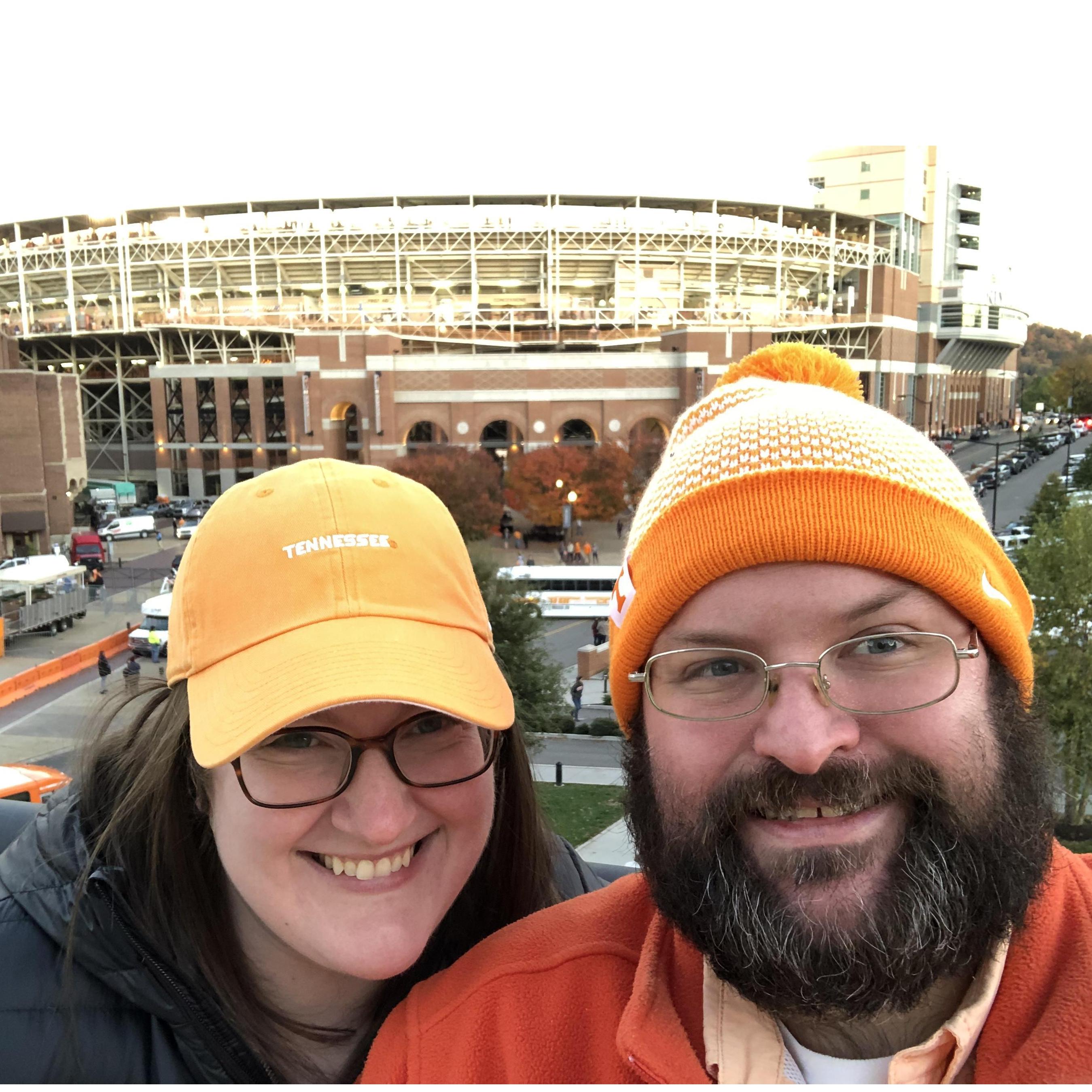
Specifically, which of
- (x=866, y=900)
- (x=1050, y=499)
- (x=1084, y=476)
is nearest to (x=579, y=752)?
(x=866, y=900)

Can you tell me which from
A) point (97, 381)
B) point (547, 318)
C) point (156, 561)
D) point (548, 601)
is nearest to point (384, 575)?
point (548, 601)

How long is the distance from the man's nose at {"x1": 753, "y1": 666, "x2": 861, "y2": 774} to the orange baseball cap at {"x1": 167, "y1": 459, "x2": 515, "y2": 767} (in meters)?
0.54

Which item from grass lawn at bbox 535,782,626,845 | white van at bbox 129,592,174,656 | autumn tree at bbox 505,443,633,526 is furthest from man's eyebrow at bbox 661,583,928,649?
autumn tree at bbox 505,443,633,526

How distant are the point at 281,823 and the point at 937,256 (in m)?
88.3

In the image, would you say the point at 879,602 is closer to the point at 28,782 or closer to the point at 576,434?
the point at 28,782

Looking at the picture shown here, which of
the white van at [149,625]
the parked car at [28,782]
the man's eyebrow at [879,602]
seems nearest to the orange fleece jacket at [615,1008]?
the man's eyebrow at [879,602]

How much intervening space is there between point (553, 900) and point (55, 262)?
7008 centimetres

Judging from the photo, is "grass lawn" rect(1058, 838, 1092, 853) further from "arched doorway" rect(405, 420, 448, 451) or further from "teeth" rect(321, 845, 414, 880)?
"arched doorway" rect(405, 420, 448, 451)

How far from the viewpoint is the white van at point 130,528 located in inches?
1615

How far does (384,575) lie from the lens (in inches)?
75.1

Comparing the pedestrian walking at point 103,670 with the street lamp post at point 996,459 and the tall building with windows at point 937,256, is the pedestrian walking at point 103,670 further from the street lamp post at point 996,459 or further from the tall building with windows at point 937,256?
the tall building with windows at point 937,256

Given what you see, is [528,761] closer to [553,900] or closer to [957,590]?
[553,900]

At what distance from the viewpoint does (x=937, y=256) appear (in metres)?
77.8

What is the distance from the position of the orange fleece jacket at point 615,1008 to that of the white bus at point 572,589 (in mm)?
24654
